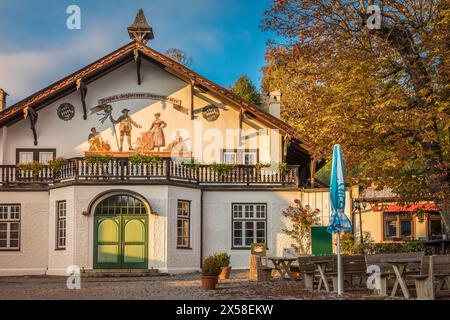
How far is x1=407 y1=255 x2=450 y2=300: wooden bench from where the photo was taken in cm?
1282

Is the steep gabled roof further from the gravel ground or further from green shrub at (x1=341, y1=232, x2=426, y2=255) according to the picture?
the gravel ground

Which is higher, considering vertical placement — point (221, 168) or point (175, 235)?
point (221, 168)

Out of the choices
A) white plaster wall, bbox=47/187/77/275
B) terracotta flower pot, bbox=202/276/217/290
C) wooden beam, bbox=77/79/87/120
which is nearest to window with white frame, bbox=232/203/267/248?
white plaster wall, bbox=47/187/77/275

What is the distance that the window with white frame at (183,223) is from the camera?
82.3 ft

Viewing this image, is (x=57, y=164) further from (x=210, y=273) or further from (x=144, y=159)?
(x=210, y=273)

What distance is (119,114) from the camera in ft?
90.2

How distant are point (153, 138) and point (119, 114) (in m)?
1.62

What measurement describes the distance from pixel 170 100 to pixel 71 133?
393cm

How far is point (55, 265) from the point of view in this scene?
82.1 ft

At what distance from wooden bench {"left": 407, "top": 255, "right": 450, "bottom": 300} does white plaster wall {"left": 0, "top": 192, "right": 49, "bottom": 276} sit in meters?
16.2

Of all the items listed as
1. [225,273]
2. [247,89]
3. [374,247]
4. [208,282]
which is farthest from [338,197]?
[247,89]

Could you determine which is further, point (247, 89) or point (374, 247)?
point (247, 89)
